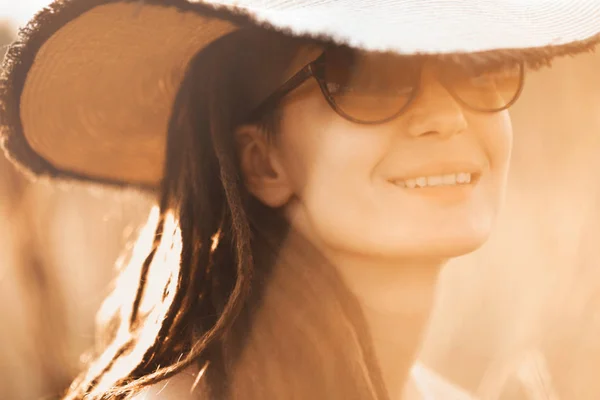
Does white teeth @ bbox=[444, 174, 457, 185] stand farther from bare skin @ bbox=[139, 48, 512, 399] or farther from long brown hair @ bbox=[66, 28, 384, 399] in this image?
long brown hair @ bbox=[66, 28, 384, 399]

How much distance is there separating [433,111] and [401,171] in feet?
0.30

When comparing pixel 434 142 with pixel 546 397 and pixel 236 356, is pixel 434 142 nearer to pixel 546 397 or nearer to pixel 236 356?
pixel 236 356

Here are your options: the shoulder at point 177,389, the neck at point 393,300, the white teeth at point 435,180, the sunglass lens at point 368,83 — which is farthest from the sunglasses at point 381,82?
the shoulder at point 177,389

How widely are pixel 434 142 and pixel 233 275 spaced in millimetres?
369

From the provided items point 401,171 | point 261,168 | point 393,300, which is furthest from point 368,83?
point 393,300

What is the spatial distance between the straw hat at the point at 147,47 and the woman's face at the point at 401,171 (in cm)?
11

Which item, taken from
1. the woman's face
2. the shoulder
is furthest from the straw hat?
the shoulder

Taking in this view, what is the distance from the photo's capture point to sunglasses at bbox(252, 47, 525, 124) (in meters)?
0.85

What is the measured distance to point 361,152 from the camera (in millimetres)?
908

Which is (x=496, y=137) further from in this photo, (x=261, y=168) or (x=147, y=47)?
(x=147, y=47)

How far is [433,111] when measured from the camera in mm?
887

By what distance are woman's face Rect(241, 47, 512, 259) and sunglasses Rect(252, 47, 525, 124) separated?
1 centimetres

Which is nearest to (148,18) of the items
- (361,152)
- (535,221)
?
(361,152)

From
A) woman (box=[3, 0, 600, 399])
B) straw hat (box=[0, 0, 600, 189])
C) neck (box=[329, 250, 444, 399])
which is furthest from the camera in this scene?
neck (box=[329, 250, 444, 399])
